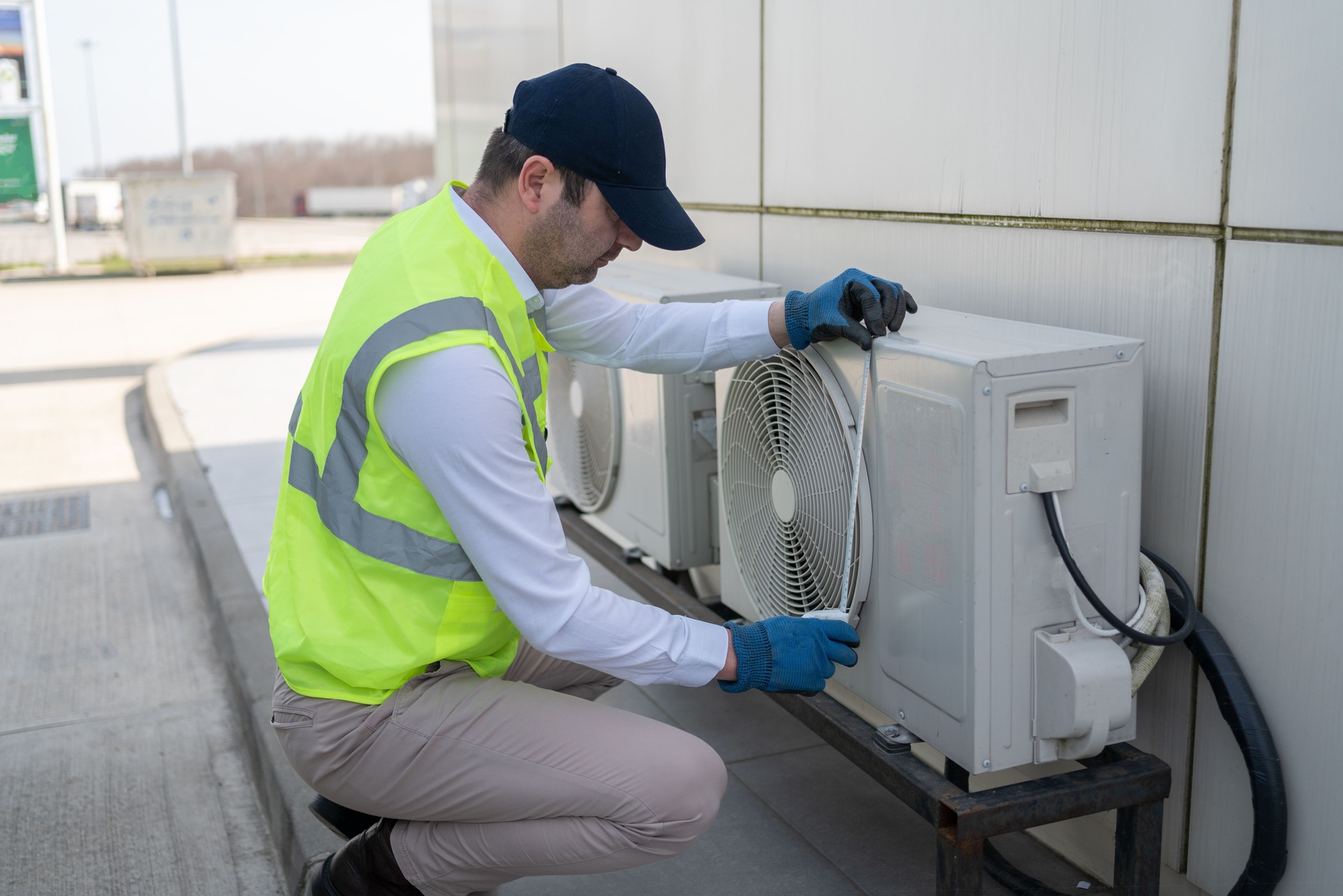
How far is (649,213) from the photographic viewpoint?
196 cm

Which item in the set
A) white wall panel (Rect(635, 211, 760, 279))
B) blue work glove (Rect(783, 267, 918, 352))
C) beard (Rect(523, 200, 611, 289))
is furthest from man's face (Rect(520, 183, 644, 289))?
white wall panel (Rect(635, 211, 760, 279))

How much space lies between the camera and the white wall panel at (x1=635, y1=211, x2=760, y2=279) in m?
Result: 3.25

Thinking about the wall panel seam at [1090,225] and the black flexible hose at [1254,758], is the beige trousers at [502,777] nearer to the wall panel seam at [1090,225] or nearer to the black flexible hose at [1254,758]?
the black flexible hose at [1254,758]

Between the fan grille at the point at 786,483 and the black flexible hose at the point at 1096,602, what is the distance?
0.38 metres

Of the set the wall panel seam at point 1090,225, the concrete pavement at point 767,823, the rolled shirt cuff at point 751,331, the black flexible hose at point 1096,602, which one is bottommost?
the concrete pavement at point 767,823

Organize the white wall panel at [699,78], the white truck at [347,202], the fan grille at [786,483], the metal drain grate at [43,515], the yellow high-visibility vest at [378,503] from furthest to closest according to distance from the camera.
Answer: the white truck at [347,202]
the metal drain grate at [43,515]
the white wall panel at [699,78]
the fan grille at [786,483]
the yellow high-visibility vest at [378,503]

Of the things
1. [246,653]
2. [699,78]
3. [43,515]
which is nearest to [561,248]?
[699,78]

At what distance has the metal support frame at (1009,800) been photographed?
1.82 metres

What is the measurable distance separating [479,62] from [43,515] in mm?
2991

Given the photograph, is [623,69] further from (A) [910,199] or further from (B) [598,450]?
(A) [910,199]

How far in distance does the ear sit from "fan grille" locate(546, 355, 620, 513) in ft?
3.93

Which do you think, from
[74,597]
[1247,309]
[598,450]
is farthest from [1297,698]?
[74,597]

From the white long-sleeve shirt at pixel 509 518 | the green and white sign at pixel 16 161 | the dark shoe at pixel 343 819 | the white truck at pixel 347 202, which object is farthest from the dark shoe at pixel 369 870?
the white truck at pixel 347 202

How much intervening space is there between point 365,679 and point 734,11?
2056 millimetres
